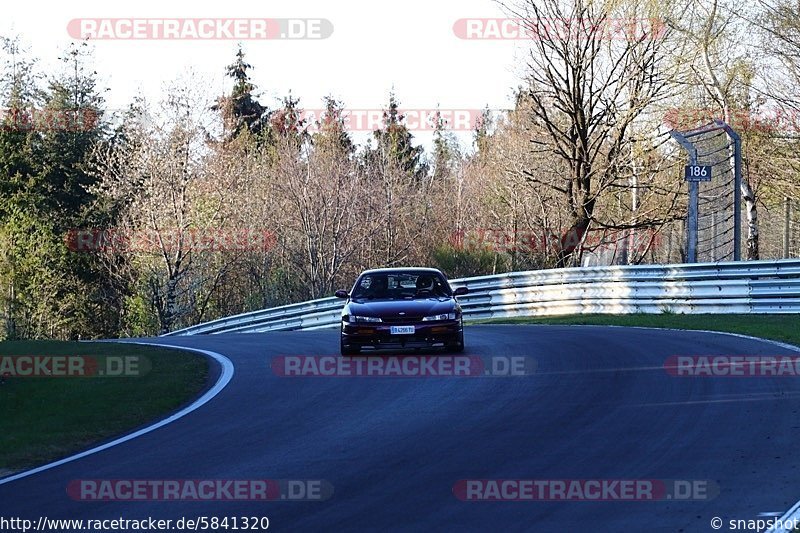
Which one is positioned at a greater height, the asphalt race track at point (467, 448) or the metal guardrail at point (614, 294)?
the metal guardrail at point (614, 294)

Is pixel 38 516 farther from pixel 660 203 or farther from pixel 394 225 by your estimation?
pixel 394 225

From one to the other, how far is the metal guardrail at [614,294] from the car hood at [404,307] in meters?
8.48

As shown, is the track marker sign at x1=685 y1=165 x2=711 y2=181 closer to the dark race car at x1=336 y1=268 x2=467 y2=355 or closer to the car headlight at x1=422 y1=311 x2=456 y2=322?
the dark race car at x1=336 y1=268 x2=467 y2=355

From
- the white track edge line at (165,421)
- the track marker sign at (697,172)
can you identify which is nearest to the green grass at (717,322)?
the track marker sign at (697,172)

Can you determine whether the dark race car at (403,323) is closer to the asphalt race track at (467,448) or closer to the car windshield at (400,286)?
the car windshield at (400,286)

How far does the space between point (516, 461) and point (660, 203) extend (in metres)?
26.6

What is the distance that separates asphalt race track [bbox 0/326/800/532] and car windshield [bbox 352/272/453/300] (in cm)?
334

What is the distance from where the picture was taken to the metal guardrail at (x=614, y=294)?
22.2 m

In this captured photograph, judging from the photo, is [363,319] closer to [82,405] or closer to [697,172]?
[82,405]

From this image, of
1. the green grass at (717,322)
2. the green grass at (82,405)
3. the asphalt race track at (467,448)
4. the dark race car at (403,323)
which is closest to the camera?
the asphalt race track at (467,448)

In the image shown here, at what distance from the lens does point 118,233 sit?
51562 mm

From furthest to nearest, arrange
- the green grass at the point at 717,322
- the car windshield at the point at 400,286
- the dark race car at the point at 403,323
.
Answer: the green grass at the point at 717,322
the car windshield at the point at 400,286
the dark race car at the point at 403,323

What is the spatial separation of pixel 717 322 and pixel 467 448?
12.9 metres

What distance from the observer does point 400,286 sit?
17578 mm
